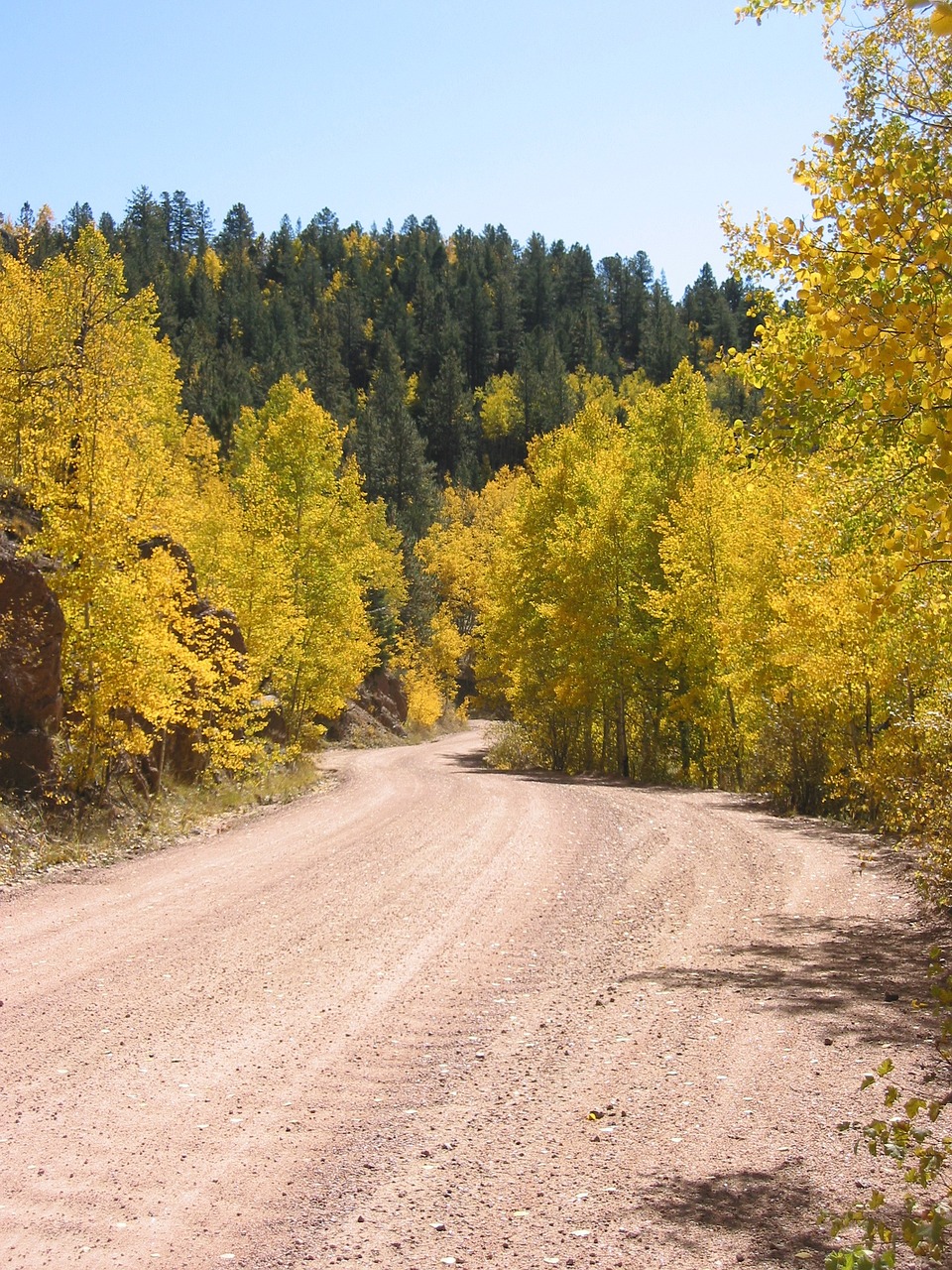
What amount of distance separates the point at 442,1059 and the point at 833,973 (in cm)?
323

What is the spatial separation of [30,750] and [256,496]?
568 inches

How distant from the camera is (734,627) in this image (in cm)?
2067

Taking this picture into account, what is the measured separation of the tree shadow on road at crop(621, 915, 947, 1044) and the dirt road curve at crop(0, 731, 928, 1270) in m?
0.04

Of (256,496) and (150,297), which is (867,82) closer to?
(256,496)

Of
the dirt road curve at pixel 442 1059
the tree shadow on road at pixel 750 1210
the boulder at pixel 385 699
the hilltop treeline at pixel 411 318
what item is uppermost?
the hilltop treeline at pixel 411 318

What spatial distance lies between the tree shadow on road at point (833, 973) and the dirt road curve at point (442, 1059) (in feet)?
0.12

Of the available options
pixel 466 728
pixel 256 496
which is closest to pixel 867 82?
pixel 256 496

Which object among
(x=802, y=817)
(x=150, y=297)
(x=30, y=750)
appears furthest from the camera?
(x=150, y=297)

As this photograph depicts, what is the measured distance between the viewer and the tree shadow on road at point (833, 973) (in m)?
6.53

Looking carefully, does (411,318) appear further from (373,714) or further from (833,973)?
(833,973)

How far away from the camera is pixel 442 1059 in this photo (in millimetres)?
6125

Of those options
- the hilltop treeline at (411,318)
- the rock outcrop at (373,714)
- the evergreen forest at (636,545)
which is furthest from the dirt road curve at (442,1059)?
the hilltop treeline at (411,318)

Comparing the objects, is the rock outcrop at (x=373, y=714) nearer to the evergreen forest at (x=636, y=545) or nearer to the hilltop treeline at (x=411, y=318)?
the evergreen forest at (x=636, y=545)

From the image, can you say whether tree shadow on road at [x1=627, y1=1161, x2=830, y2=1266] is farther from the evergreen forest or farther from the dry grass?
the dry grass
